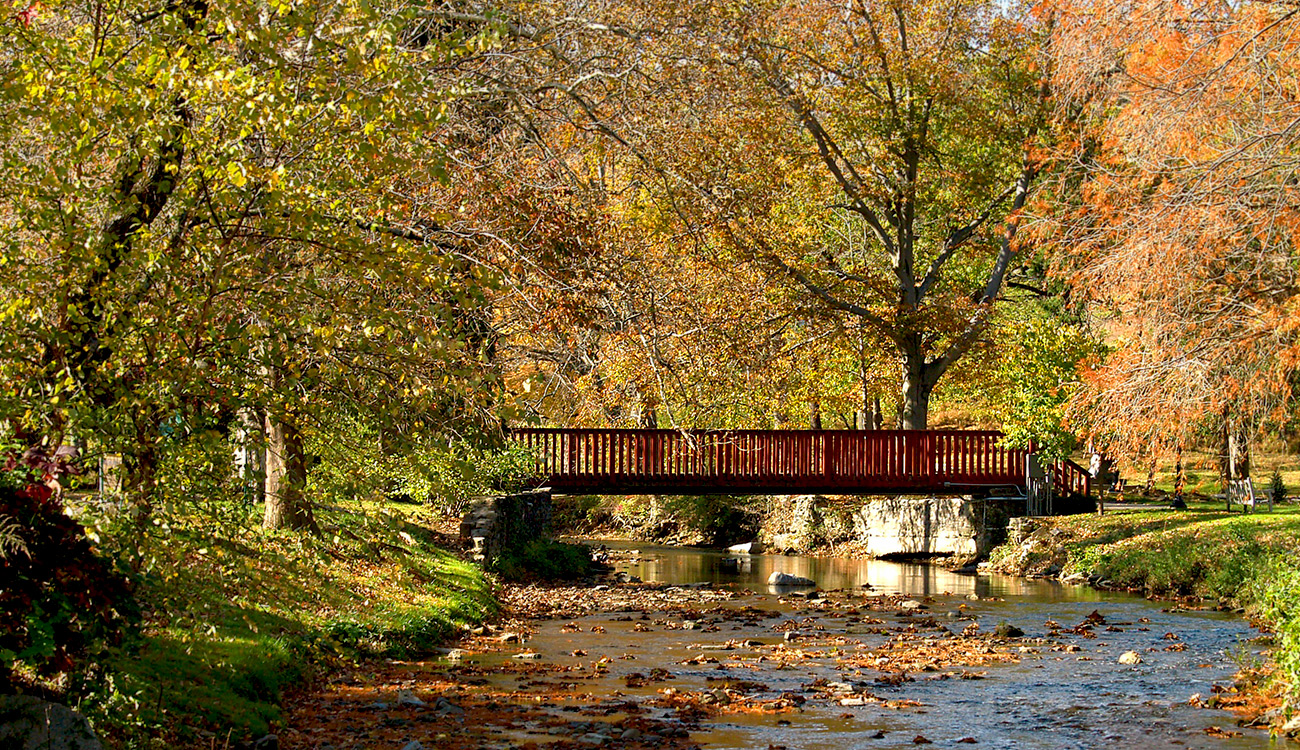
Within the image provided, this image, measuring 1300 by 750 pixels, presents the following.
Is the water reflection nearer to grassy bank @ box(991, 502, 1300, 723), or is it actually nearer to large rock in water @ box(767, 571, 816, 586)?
large rock in water @ box(767, 571, 816, 586)

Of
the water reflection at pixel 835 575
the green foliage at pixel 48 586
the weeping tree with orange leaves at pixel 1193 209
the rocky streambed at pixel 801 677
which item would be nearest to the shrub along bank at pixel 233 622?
the green foliage at pixel 48 586

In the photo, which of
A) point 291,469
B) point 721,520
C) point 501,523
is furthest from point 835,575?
point 291,469

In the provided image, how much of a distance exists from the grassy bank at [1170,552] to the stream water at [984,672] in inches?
26.2

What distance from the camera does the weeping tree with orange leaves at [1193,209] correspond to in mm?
→ 13742

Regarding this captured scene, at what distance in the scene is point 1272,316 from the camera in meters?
14.8

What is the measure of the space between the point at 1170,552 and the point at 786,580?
5880 millimetres

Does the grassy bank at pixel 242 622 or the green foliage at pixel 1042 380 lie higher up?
the green foliage at pixel 1042 380

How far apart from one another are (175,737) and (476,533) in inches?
434

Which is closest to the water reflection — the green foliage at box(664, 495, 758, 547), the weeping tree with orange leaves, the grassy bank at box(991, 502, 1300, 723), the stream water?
the stream water

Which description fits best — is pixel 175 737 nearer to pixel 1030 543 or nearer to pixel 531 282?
pixel 531 282

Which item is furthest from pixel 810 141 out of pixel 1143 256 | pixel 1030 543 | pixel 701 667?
pixel 701 667

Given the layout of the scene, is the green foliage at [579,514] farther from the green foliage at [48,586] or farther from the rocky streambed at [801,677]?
the green foliage at [48,586]

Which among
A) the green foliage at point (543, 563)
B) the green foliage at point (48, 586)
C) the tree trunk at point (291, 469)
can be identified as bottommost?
the green foliage at point (543, 563)

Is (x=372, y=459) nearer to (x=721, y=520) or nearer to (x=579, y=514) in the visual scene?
(x=721, y=520)
